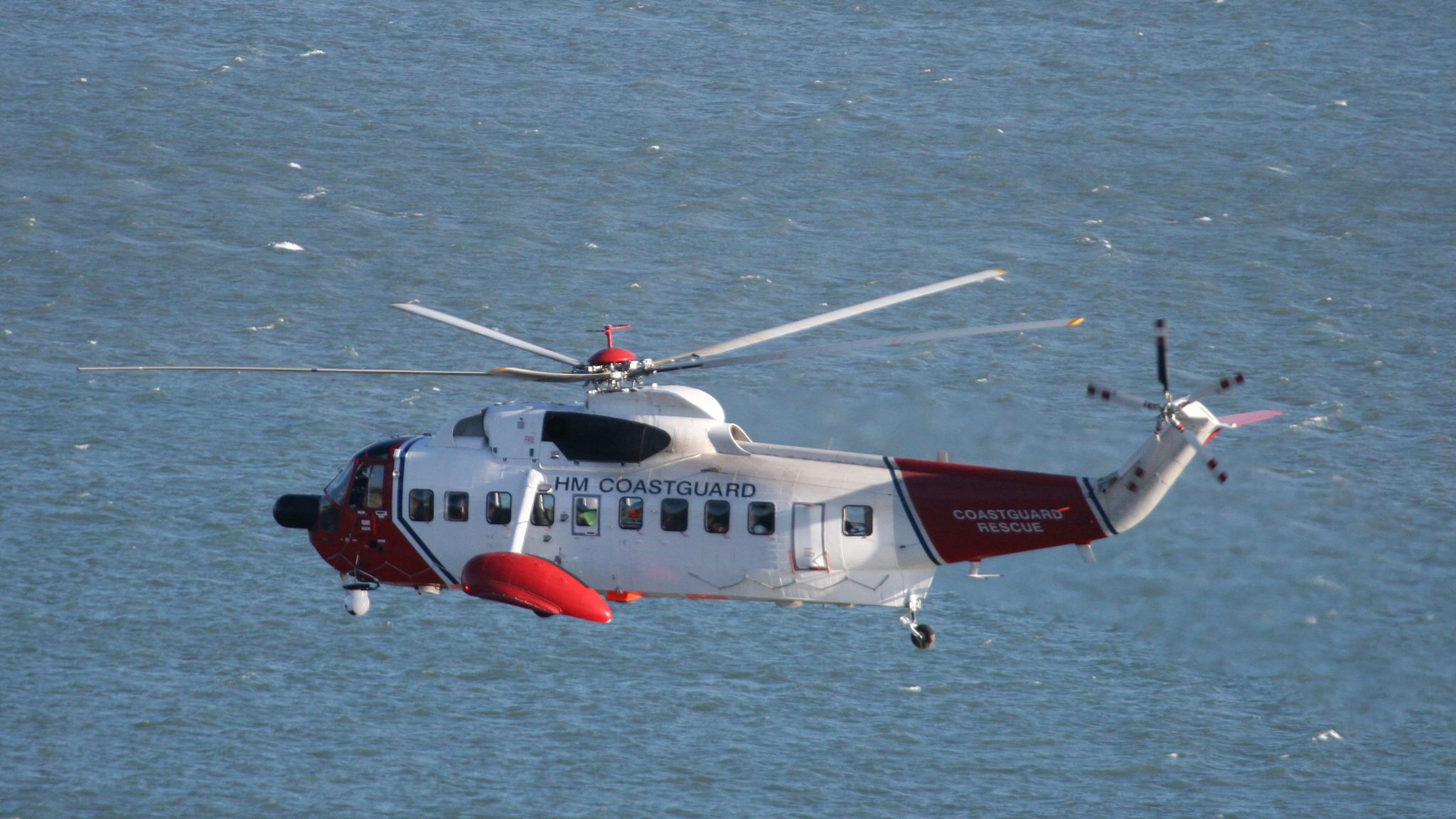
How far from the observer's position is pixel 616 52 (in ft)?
421

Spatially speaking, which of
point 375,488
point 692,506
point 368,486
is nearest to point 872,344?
point 692,506

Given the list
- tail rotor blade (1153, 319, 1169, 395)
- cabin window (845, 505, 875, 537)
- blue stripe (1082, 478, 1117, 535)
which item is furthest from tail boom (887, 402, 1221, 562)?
tail rotor blade (1153, 319, 1169, 395)

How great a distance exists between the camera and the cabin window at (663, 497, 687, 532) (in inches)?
1496

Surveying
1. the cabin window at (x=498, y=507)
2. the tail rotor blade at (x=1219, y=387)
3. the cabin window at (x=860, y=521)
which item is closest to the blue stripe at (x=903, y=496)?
the cabin window at (x=860, y=521)

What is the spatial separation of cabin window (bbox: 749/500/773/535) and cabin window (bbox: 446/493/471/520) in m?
6.25

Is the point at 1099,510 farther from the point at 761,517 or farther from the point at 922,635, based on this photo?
the point at 761,517

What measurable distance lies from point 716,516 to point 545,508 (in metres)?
3.77

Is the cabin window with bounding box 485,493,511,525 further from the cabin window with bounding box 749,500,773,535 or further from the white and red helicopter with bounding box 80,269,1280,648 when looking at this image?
the cabin window with bounding box 749,500,773,535

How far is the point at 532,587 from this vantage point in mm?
36688

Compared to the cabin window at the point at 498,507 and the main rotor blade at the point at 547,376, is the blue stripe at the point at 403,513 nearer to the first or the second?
the cabin window at the point at 498,507

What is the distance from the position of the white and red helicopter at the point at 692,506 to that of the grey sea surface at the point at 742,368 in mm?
26672

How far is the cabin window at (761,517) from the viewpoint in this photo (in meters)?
37.7

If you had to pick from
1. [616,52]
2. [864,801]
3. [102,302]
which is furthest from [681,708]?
[616,52]

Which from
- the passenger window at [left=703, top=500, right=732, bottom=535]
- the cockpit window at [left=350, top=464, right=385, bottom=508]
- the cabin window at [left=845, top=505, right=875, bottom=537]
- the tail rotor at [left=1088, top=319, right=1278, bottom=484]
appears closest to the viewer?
the tail rotor at [left=1088, top=319, right=1278, bottom=484]
